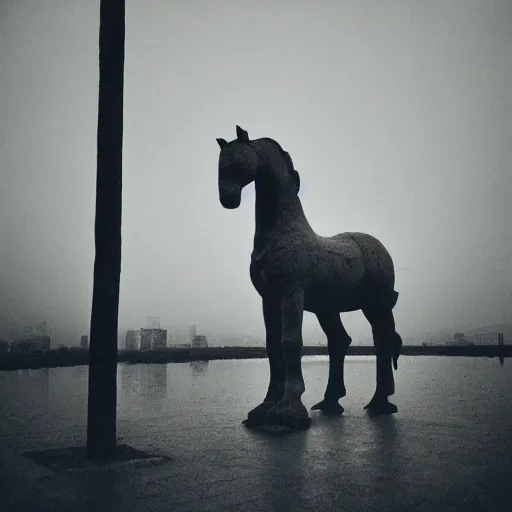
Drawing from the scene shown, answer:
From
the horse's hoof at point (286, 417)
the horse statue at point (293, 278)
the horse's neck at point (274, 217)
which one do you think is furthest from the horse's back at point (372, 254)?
the horse's hoof at point (286, 417)

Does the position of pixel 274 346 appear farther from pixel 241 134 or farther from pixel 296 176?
pixel 241 134

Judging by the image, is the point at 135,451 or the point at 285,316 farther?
the point at 285,316

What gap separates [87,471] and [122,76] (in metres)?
3.40

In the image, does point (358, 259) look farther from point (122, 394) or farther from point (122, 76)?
point (122, 394)

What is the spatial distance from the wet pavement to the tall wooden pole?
0.52 metres

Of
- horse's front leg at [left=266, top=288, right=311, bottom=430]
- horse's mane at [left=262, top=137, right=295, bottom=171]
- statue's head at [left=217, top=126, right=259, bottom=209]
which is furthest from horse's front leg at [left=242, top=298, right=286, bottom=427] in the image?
horse's mane at [left=262, top=137, right=295, bottom=171]

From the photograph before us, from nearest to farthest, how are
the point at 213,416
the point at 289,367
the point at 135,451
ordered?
1. the point at 135,451
2. the point at 289,367
3. the point at 213,416

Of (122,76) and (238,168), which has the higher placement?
(122,76)

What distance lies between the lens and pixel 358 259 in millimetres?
7387

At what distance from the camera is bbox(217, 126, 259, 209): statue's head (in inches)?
249

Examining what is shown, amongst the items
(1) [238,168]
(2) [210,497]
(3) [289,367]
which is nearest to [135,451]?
(2) [210,497]

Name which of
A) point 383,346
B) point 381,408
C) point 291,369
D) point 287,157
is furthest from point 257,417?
point 287,157

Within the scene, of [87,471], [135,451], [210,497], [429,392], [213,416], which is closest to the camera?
[210,497]

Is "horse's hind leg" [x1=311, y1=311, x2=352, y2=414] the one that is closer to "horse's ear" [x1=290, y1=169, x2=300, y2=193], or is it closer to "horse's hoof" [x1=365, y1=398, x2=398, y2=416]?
"horse's hoof" [x1=365, y1=398, x2=398, y2=416]
